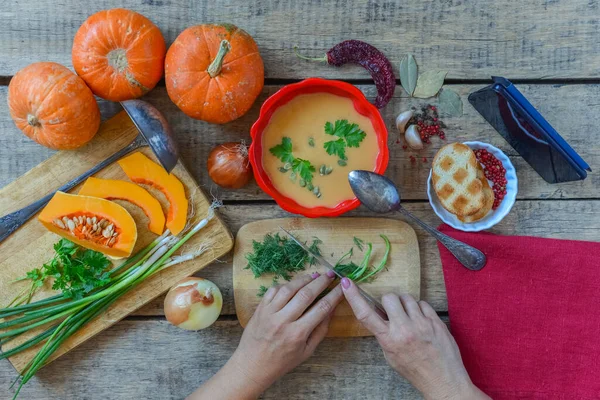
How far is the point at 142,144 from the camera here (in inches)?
64.2

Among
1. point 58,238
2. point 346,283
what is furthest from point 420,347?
point 58,238

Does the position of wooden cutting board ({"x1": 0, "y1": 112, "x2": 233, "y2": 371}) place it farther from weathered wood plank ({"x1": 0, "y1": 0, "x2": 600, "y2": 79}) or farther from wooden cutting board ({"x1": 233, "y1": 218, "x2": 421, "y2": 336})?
weathered wood plank ({"x1": 0, "y1": 0, "x2": 600, "y2": 79})

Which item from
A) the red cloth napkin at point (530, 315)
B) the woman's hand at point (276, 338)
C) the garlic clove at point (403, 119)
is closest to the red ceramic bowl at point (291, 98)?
the garlic clove at point (403, 119)

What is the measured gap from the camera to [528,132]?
1.55m

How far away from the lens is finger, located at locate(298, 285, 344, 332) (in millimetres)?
1577

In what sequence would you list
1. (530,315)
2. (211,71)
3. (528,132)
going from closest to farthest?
(211,71) → (528,132) → (530,315)

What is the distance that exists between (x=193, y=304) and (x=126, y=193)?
0.40 metres

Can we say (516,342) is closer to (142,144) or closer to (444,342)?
(444,342)

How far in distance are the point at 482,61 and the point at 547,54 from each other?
0.21 m

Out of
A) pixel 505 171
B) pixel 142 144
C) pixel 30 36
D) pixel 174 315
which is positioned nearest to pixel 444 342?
pixel 505 171

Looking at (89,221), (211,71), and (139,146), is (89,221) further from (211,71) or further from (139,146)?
(211,71)

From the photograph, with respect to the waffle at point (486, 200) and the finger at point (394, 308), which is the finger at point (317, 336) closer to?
the finger at point (394, 308)

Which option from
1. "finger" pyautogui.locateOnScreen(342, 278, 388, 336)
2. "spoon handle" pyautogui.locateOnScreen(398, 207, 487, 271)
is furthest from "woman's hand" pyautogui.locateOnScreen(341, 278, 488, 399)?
"spoon handle" pyautogui.locateOnScreen(398, 207, 487, 271)

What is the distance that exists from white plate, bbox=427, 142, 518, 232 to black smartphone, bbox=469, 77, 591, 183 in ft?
0.27
